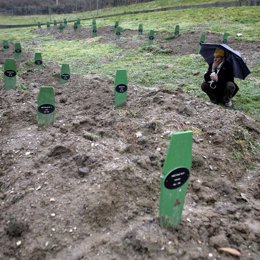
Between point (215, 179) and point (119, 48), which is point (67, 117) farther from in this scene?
point (119, 48)

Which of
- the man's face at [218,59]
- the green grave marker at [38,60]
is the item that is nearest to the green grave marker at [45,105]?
the man's face at [218,59]

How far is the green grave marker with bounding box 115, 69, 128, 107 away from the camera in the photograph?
6612mm

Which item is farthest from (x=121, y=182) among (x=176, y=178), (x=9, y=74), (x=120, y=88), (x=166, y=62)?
(x=166, y=62)

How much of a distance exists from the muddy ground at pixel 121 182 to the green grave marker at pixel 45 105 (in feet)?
0.50

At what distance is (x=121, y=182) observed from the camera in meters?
4.03

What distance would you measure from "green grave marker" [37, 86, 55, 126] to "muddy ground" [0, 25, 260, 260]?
152mm

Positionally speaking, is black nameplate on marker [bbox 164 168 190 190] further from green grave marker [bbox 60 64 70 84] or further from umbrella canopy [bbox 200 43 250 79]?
green grave marker [bbox 60 64 70 84]

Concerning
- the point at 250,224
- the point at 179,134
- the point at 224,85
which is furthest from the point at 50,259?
the point at 224,85

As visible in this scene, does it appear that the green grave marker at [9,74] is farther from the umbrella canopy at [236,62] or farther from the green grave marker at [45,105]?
the umbrella canopy at [236,62]

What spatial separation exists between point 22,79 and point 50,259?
685 centimetres

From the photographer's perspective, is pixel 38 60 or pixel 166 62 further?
pixel 166 62

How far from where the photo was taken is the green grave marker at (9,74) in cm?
764

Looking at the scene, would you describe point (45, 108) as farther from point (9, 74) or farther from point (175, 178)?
point (175, 178)

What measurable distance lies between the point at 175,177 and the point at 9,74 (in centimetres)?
553
